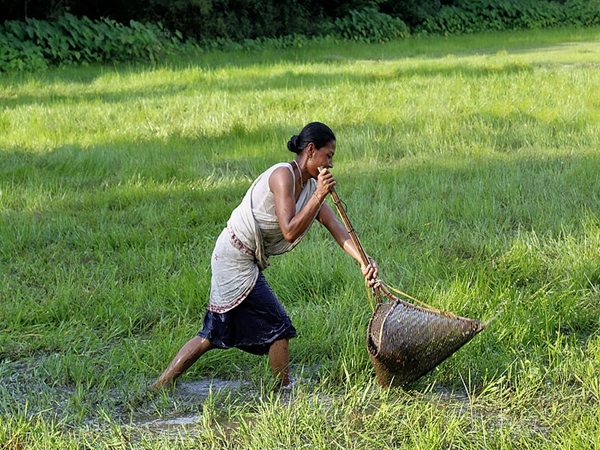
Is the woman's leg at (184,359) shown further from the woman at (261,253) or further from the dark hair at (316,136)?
the dark hair at (316,136)

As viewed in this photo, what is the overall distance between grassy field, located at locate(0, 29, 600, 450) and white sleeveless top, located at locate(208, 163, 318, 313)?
476mm

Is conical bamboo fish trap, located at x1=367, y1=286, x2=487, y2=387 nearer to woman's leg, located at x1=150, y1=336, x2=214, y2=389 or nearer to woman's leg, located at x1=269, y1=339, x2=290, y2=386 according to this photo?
woman's leg, located at x1=269, y1=339, x2=290, y2=386

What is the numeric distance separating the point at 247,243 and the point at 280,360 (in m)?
0.56

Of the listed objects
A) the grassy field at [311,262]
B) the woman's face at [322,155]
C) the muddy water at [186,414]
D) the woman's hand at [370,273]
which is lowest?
the muddy water at [186,414]

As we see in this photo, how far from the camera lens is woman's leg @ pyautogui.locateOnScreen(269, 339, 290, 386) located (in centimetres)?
361

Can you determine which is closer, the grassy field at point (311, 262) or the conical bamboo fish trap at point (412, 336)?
the conical bamboo fish trap at point (412, 336)

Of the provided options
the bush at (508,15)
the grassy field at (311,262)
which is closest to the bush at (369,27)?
the bush at (508,15)

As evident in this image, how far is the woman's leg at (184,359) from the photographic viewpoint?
3617 millimetres

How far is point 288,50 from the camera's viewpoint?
728 inches

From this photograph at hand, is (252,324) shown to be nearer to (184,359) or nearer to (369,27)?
(184,359)

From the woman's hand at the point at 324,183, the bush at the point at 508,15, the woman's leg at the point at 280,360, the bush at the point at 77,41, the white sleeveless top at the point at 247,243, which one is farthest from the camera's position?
the bush at the point at 508,15

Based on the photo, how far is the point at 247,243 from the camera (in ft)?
11.5

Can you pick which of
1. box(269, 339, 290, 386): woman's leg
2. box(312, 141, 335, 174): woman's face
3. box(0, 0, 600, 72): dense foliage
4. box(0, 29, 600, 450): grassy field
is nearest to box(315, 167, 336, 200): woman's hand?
box(312, 141, 335, 174): woman's face

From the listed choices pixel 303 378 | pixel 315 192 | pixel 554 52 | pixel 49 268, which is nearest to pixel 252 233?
pixel 315 192
